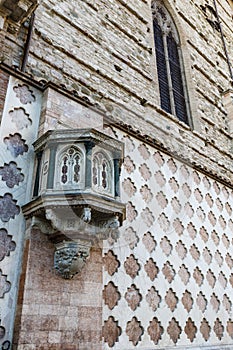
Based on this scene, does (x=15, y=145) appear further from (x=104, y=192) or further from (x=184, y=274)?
(x=184, y=274)

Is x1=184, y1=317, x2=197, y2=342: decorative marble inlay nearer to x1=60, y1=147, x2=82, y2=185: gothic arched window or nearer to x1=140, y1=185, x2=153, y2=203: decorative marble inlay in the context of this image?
x1=140, y1=185, x2=153, y2=203: decorative marble inlay

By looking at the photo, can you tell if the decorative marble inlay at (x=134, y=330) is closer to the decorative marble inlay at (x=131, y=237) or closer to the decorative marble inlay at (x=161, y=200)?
the decorative marble inlay at (x=131, y=237)

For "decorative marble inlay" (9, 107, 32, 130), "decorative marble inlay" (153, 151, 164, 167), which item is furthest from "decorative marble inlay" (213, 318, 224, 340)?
"decorative marble inlay" (9, 107, 32, 130)

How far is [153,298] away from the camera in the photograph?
3484 mm

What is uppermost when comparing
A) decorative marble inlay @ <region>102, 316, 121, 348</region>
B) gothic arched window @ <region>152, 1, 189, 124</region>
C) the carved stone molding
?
gothic arched window @ <region>152, 1, 189, 124</region>

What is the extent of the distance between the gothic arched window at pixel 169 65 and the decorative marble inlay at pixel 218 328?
382cm

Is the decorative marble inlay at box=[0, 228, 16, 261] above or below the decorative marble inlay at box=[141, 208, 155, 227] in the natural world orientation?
below

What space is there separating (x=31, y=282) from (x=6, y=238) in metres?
0.42

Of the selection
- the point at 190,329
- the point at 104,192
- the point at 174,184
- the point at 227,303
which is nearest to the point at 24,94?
the point at 104,192

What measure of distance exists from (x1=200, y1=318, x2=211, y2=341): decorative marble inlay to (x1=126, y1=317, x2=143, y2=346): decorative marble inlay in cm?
113

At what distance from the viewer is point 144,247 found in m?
3.64

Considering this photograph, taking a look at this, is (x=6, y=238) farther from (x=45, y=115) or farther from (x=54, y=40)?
(x=54, y=40)

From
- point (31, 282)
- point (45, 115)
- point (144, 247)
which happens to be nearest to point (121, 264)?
point (144, 247)

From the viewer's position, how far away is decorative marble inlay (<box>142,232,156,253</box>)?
145 inches
